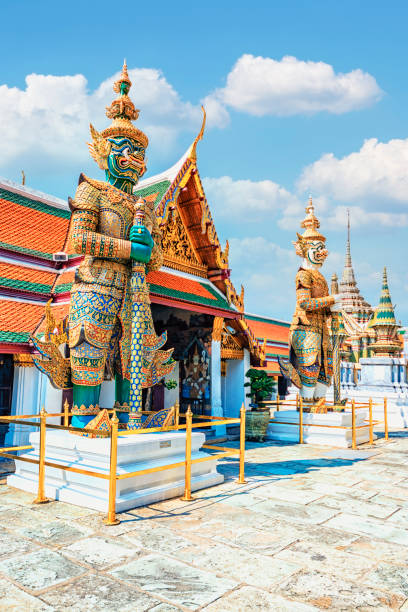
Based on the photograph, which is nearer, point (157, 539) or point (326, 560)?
point (326, 560)

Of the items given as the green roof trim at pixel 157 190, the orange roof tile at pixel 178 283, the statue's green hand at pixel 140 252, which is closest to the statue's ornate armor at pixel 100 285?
the statue's green hand at pixel 140 252

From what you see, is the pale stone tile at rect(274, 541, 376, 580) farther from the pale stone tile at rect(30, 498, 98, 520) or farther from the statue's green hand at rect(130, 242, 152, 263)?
the statue's green hand at rect(130, 242, 152, 263)

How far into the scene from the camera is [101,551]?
146 inches

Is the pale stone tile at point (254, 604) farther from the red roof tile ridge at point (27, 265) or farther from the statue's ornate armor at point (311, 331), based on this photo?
the statue's ornate armor at point (311, 331)

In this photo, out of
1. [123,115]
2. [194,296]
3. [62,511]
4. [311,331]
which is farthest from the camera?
[311,331]

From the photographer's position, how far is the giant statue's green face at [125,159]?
625cm

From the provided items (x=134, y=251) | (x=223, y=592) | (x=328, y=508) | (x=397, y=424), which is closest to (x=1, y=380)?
→ (x=134, y=251)

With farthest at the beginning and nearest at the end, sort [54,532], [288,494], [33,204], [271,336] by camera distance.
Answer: [271,336]
[33,204]
[288,494]
[54,532]

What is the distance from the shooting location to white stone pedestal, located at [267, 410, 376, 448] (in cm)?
982

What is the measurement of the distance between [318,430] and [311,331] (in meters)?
2.22

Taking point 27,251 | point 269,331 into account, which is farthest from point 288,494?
point 269,331

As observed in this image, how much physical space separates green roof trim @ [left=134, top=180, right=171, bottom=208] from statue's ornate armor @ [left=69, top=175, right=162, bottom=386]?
3178mm

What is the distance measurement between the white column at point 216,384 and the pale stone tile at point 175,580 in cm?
704

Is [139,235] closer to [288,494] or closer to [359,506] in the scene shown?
[288,494]
